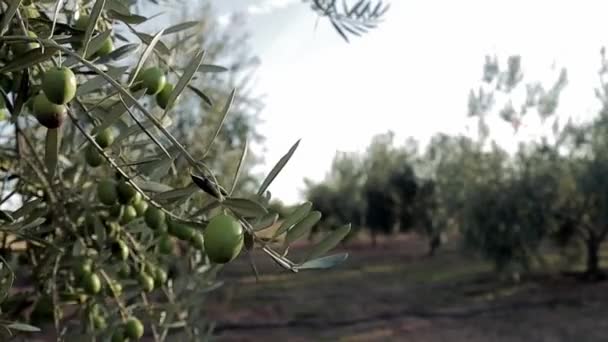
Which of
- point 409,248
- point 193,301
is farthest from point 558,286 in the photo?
point 193,301

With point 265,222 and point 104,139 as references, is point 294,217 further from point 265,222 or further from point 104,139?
point 104,139

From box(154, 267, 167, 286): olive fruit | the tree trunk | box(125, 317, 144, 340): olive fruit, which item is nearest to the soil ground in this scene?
the tree trunk

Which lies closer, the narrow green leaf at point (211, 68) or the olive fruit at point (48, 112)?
the olive fruit at point (48, 112)

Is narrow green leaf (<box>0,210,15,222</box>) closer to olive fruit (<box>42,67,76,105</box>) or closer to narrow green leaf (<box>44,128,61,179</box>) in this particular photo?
narrow green leaf (<box>44,128,61,179</box>)

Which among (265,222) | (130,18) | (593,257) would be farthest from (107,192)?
(593,257)

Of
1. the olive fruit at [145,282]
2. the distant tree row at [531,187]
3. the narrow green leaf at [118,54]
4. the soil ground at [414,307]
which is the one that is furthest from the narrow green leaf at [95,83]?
the distant tree row at [531,187]

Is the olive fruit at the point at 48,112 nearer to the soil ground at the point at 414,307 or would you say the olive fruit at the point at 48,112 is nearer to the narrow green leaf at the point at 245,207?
the narrow green leaf at the point at 245,207

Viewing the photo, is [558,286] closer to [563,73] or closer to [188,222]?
[563,73]
